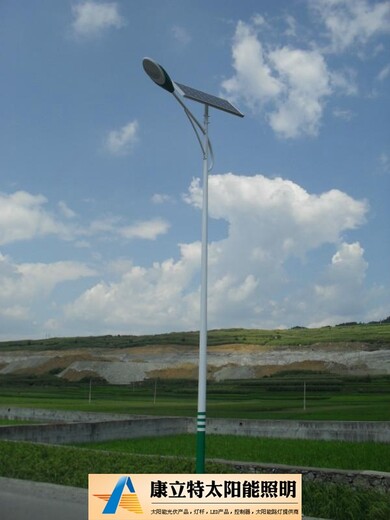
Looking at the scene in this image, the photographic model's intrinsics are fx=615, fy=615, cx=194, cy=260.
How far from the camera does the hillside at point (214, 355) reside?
60250mm

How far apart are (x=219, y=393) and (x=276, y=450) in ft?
107

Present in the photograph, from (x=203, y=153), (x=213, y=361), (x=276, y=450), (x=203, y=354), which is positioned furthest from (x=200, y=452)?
(x=213, y=361)

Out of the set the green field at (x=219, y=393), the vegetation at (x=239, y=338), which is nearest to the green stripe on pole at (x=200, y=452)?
the green field at (x=219, y=393)

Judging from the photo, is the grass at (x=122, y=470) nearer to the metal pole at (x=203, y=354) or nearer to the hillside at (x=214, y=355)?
the metal pole at (x=203, y=354)

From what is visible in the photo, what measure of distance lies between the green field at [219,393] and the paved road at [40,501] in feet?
71.8

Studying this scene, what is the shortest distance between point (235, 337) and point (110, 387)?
97.2 feet

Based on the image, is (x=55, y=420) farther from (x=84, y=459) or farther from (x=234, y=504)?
(x=234, y=504)

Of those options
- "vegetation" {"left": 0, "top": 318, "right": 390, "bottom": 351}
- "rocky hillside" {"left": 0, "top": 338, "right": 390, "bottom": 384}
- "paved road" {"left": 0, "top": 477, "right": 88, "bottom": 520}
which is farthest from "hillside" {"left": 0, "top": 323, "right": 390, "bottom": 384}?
"paved road" {"left": 0, "top": 477, "right": 88, "bottom": 520}

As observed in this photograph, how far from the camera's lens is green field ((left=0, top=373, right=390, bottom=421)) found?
35906 mm

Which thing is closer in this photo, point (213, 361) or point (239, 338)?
point (213, 361)

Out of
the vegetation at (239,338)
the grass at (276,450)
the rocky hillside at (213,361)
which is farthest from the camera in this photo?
the vegetation at (239,338)

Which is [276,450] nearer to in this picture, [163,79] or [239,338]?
[163,79]

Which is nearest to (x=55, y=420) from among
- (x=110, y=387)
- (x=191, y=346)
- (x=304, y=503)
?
(x=304, y=503)

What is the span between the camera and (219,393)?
48.2 meters
